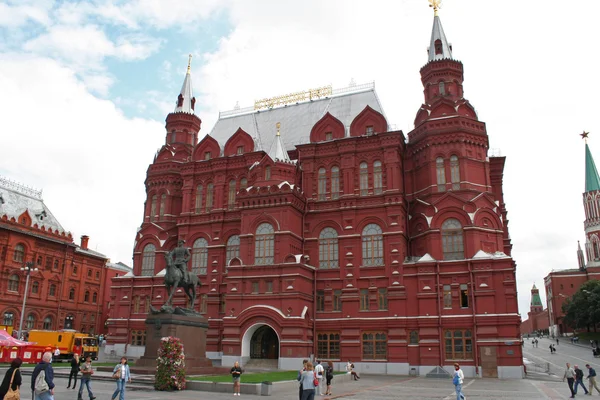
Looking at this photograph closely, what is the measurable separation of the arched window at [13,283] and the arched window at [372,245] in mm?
39228

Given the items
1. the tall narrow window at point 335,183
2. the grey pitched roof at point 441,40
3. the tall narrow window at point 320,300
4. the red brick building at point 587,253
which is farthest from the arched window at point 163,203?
the red brick building at point 587,253

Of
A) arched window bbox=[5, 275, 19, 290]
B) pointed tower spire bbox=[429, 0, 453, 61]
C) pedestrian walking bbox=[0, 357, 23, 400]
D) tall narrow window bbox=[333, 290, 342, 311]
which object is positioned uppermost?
pointed tower spire bbox=[429, 0, 453, 61]

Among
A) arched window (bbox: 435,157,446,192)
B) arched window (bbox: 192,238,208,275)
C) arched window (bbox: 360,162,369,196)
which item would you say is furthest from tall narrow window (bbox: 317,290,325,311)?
arched window (bbox: 435,157,446,192)

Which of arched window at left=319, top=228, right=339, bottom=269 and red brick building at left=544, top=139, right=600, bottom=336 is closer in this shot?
arched window at left=319, top=228, right=339, bottom=269

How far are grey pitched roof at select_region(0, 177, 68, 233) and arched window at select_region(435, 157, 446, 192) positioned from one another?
152 feet

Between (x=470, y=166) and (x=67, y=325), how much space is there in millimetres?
50714

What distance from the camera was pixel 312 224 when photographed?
43062 millimetres

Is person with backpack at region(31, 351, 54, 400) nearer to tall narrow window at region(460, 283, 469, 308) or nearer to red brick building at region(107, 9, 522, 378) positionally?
red brick building at region(107, 9, 522, 378)


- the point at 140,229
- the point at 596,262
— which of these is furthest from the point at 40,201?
the point at 596,262

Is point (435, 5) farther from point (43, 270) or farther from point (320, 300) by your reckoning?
point (43, 270)

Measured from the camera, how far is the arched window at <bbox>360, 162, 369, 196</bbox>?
42.5 metres

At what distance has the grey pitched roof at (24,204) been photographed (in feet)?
188

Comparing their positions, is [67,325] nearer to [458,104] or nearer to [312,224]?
[312,224]

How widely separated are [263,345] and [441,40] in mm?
31678
